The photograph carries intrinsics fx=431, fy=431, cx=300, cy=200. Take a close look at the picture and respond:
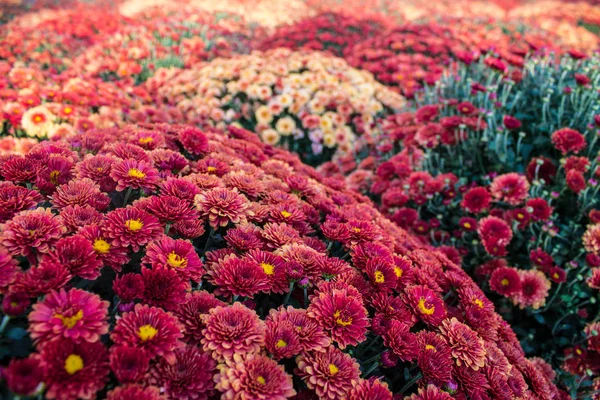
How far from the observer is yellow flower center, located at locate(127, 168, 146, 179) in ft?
4.70

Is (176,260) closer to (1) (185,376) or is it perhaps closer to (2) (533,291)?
(1) (185,376)

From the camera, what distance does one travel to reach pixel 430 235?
Result: 9.96 ft

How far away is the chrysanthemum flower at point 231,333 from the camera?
42.4 inches

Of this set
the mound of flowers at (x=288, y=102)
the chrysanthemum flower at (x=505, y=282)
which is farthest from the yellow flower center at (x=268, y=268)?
the mound of flowers at (x=288, y=102)

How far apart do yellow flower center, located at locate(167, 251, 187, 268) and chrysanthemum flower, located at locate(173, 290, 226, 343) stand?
0.28 feet

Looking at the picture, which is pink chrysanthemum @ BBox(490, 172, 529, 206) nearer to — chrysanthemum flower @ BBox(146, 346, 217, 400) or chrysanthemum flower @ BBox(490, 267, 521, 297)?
chrysanthemum flower @ BBox(490, 267, 521, 297)

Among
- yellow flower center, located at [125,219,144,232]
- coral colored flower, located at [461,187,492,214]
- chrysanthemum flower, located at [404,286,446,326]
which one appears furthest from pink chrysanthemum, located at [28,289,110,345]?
coral colored flower, located at [461,187,492,214]

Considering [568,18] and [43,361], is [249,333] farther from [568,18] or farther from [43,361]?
[568,18]

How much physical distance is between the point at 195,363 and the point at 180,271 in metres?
0.25

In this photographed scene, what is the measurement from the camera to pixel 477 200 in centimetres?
271

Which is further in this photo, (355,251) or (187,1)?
(187,1)

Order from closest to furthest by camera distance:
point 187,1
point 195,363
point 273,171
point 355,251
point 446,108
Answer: point 195,363, point 355,251, point 273,171, point 446,108, point 187,1

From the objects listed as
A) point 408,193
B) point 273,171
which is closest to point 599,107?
point 408,193

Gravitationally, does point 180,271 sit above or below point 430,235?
above
